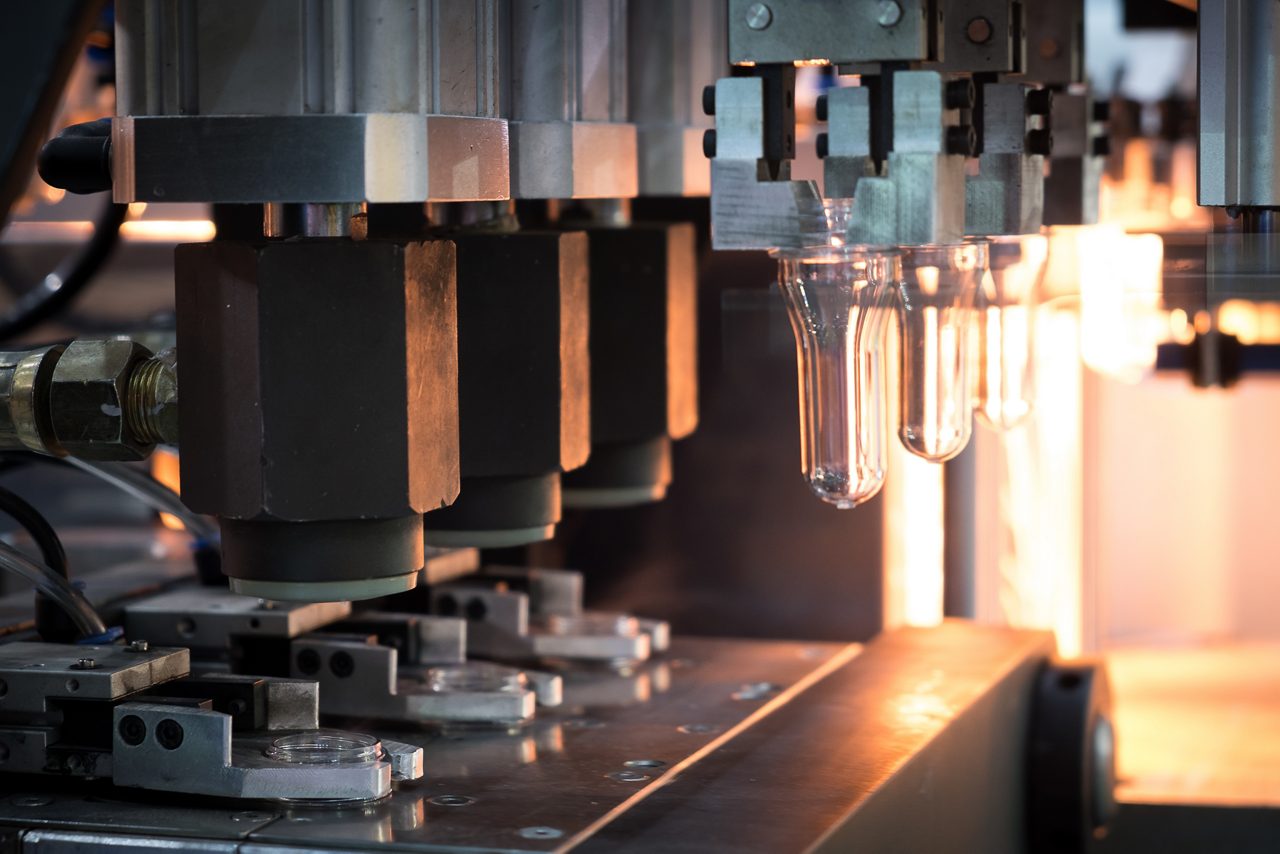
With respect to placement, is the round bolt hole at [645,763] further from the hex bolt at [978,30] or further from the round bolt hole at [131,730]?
the hex bolt at [978,30]

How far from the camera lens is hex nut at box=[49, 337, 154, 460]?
77 centimetres

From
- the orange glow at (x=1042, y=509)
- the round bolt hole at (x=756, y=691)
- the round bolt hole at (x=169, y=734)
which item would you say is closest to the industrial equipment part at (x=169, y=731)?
the round bolt hole at (x=169, y=734)

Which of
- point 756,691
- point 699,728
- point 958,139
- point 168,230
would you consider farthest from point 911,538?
point 168,230

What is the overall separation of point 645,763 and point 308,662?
0.19 meters

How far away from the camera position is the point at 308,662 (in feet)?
3.11

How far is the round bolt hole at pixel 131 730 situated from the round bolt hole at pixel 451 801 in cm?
12

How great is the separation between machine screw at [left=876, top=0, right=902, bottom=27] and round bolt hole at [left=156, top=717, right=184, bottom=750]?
1.29 feet

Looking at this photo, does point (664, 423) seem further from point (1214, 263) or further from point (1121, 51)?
point (1121, 51)

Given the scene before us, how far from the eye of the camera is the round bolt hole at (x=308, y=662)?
947 mm

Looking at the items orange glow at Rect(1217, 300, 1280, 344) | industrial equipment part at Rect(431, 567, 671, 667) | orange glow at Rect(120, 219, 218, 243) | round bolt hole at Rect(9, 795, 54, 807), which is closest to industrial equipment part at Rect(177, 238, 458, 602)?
round bolt hole at Rect(9, 795, 54, 807)

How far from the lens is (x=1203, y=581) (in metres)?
5.13

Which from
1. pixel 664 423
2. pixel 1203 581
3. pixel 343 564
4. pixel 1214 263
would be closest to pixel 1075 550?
pixel 664 423

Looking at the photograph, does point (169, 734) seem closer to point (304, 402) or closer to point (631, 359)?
point (304, 402)

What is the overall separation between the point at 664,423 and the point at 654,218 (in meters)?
0.23
